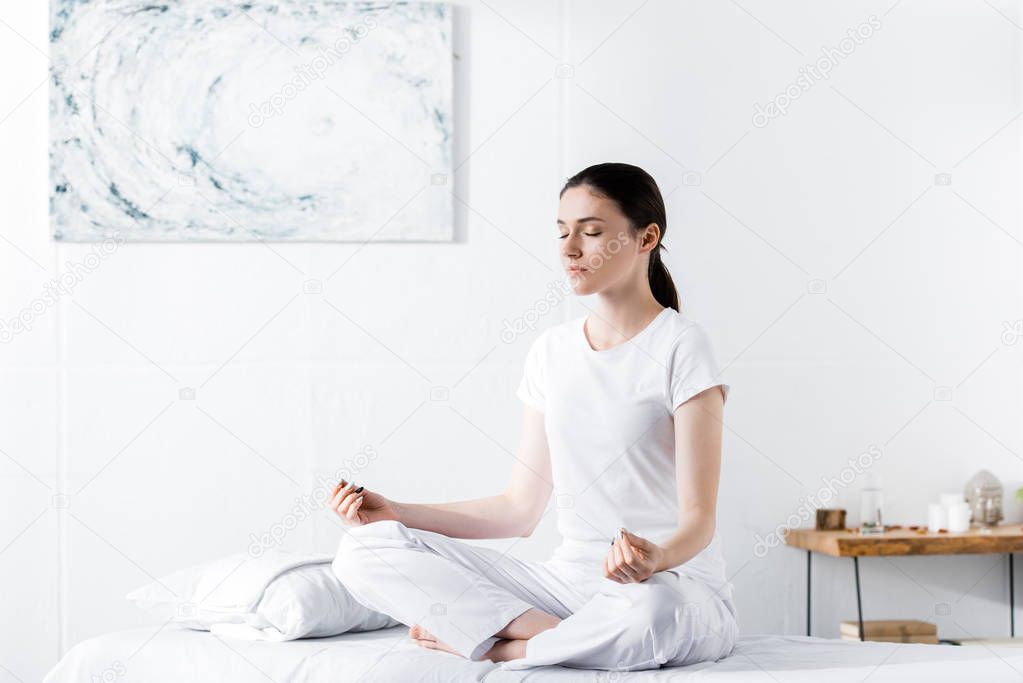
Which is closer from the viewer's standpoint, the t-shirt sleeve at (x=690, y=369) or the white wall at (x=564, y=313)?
the t-shirt sleeve at (x=690, y=369)

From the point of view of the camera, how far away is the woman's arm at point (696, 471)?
6.04 feet

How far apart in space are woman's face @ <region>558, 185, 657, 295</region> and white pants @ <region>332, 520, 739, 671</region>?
542mm

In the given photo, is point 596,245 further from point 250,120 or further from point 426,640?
point 250,120

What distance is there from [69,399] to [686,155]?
5.78ft

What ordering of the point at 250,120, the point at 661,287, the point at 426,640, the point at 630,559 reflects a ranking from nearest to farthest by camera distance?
the point at 630,559 → the point at 426,640 → the point at 661,287 → the point at 250,120

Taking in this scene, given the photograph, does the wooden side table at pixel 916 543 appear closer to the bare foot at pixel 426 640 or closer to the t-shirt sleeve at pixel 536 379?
the t-shirt sleeve at pixel 536 379

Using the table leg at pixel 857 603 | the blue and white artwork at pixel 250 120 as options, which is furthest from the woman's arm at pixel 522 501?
the table leg at pixel 857 603

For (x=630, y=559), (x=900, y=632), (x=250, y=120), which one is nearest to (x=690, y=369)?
(x=630, y=559)

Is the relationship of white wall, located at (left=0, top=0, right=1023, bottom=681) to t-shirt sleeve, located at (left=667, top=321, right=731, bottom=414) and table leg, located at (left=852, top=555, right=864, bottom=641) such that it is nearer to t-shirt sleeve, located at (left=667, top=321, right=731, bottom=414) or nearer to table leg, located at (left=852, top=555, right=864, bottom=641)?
table leg, located at (left=852, top=555, right=864, bottom=641)

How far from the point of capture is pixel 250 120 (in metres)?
Answer: 2.85

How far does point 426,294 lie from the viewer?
288 centimetres

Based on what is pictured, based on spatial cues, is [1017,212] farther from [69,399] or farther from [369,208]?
[69,399]

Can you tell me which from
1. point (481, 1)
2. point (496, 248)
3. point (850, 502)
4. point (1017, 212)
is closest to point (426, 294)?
point (496, 248)

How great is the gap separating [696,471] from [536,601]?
40 centimetres
